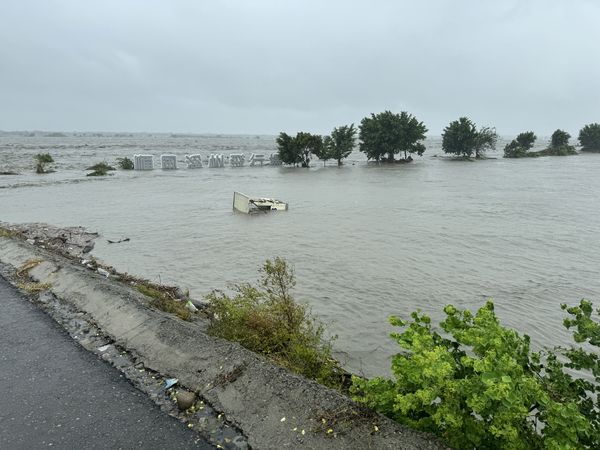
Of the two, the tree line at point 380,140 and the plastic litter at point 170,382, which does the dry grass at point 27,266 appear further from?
the tree line at point 380,140

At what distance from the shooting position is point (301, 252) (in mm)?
13281

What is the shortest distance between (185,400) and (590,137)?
9532 centimetres

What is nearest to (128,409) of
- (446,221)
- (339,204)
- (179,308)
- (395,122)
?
(179,308)

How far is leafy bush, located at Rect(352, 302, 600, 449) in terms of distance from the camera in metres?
2.60

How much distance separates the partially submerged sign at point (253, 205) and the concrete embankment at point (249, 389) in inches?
554

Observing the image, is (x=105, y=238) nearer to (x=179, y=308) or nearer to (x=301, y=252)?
(x=301, y=252)

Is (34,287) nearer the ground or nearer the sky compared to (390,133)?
nearer the ground

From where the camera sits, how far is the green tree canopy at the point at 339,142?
50.1 m

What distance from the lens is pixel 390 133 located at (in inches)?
2013

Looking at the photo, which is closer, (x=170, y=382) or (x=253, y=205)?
(x=170, y=382)

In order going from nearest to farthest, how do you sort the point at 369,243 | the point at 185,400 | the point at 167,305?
the point at 185,400 → the point at 167,305 → the point at 369,243

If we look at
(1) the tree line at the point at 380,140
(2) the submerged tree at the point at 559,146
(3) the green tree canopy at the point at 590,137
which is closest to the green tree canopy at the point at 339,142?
(1) the tree line at the point at 380,140

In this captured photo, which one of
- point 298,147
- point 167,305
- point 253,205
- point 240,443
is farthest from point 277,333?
point 298,147

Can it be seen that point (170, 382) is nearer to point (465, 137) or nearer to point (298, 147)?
point (298, 147)
